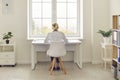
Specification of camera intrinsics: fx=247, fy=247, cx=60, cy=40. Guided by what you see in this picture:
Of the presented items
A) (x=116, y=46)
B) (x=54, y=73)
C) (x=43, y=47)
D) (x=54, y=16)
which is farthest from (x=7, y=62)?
(x=116, y=46)

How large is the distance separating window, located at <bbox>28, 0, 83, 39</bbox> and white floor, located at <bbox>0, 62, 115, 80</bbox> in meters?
1.25

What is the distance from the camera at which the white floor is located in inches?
220

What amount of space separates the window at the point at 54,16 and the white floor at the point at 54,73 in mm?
1253

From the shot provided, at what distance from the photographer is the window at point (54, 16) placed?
25.4 ft

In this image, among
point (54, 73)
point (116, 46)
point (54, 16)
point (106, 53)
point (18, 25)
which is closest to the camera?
point (116, 46)

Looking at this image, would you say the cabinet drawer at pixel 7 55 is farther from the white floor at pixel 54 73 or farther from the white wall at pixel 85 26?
the white wall at pixel 85 26

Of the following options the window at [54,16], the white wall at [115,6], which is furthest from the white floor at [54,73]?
the white wall at [115,6]

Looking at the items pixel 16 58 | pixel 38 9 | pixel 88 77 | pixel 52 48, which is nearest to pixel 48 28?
pixel 38 9

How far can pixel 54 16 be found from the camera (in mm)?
7766

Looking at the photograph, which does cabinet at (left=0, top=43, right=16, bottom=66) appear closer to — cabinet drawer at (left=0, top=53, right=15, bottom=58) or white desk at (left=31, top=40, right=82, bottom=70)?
cabinet drawer at (left=0, top=53, right=15, bottom=58)

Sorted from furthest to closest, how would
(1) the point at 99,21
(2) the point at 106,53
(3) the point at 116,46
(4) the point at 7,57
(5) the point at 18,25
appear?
(5) the point at 18,25
(1) the point at 99,21
(4) the point at 7,57
(2) the point at 106,53
(3) the point at 116,46

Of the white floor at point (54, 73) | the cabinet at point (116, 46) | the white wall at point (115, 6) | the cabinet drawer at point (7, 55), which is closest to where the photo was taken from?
the cabinet at point (116, 46)

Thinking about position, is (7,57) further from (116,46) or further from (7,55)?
(116,46)

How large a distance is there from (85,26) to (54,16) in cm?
102
